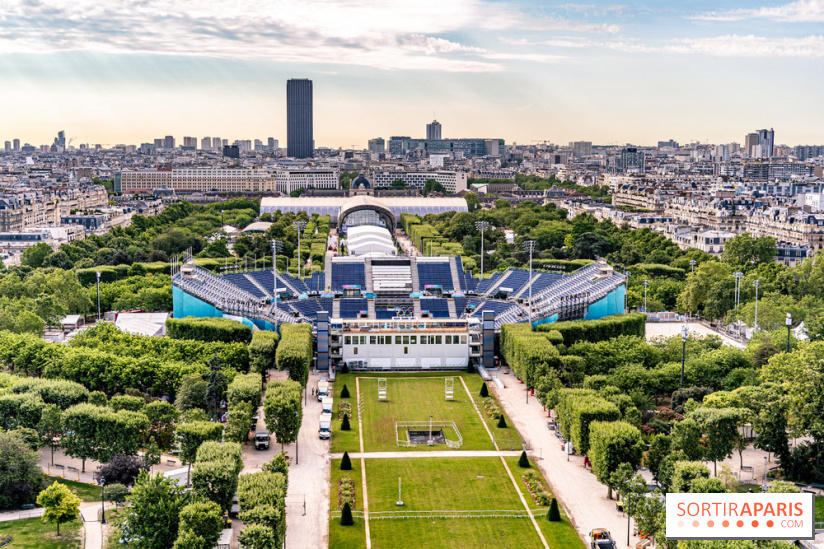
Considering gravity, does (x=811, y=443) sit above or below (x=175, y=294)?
below

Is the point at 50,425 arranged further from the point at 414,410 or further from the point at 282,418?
→ the point at 414,410

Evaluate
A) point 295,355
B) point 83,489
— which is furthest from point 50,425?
point 295,355

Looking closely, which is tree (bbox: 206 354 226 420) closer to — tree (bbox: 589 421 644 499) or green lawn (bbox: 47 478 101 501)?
green lawn (bbox: 47 478 101 501)

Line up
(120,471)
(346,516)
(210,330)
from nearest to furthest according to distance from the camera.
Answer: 1. (346,516)
2. (120,471)
3. (210,330)

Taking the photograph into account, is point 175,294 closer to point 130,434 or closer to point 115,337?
point 115,337

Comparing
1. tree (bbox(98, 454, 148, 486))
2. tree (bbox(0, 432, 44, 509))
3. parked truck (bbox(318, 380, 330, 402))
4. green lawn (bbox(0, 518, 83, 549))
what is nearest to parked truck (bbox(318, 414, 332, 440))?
parked truck (bbox(318, 380, 330, 402))

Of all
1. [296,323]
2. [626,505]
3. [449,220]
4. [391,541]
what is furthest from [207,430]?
[449,220]

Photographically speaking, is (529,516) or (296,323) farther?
(296,323)
